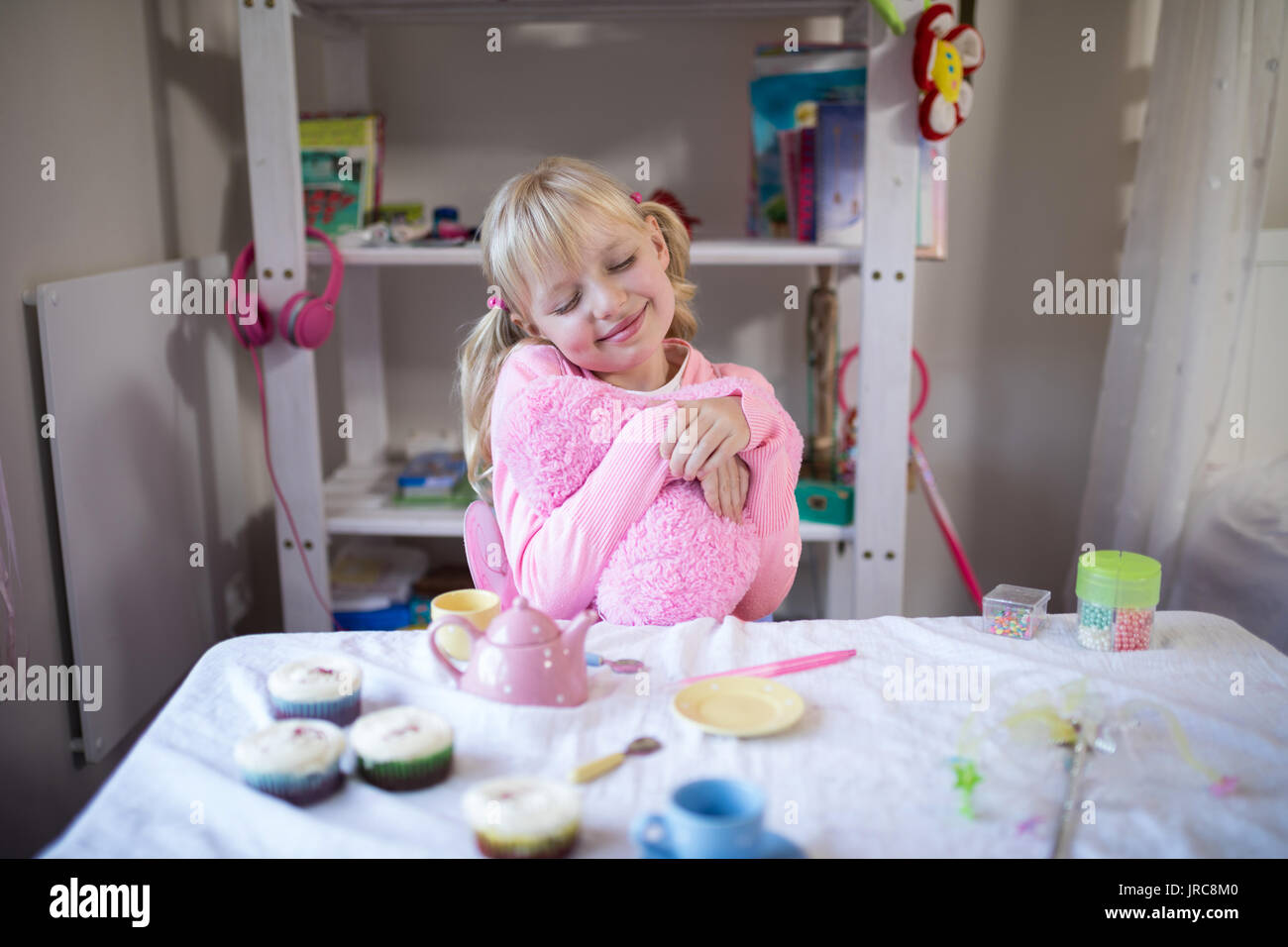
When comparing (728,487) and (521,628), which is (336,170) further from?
(521,628)

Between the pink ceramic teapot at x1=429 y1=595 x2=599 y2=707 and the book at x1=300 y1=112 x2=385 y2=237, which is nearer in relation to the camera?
the pink ceramic teapot at x1=429 y1=595 x2=599 y2=707

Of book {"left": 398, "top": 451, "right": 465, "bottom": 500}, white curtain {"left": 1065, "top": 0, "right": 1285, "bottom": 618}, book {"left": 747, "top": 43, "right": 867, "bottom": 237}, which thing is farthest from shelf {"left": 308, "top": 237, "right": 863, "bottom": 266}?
white curtain {"left": 1065, "top": 0, "right": 1285, "bottom": 618}

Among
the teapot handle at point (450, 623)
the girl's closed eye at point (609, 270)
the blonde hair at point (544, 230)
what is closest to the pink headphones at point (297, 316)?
the blonde hair at point (544, 230)

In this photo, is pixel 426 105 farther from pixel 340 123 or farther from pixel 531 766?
pixel 531 766

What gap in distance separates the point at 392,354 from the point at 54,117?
2.78 feet

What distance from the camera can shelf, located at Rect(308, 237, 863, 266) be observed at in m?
1.76

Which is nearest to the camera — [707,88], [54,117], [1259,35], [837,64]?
[54,117]

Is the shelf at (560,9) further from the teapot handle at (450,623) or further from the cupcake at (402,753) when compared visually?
the cupcake at (402,753)

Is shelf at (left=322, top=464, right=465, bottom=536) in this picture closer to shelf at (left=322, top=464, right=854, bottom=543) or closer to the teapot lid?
shelf at (left=322, top=464, right=854, bottom=543)

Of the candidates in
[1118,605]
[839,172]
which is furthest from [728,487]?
[839,172]

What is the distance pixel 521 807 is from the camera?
0.68m

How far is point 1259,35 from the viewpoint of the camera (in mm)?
1693
